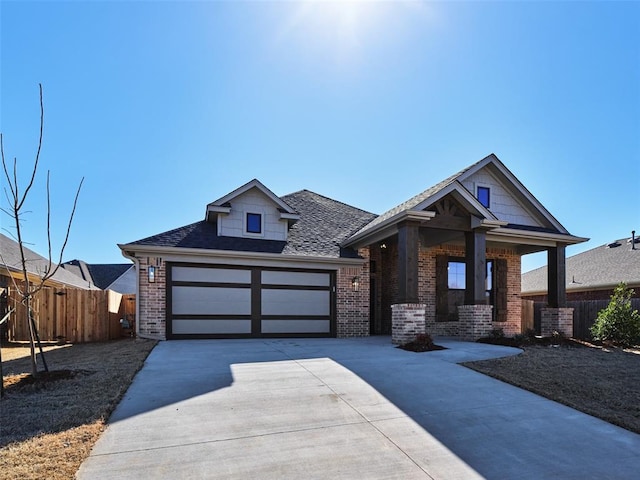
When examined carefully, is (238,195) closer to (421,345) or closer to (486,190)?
(421,345)

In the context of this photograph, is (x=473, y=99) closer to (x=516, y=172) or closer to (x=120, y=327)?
(x=516, y=172)

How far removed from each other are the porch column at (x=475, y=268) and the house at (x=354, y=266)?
0.03m

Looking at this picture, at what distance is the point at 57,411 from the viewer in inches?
174

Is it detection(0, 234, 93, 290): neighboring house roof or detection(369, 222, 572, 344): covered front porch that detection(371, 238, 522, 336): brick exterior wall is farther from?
detection(0, 234, 93, 290): neighboring house roof

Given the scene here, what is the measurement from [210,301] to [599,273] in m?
17.6

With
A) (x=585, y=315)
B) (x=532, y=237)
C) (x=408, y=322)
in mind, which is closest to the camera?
(x=408, y=322)

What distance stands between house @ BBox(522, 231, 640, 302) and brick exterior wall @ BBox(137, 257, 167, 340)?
17143mm

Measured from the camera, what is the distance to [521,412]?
15.5 ft

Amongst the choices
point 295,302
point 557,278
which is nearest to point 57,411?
point 295,302

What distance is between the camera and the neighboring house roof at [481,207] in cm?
1072

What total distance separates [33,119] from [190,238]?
19.2 ft

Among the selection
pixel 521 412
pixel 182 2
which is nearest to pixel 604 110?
pixel 521 412

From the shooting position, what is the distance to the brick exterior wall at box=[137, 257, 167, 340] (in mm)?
11070

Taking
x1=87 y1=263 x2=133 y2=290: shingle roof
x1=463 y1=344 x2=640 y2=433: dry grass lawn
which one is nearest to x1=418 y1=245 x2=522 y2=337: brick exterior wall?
x1=463 y1=344 x2=640 y2=433: dry grass lawn
